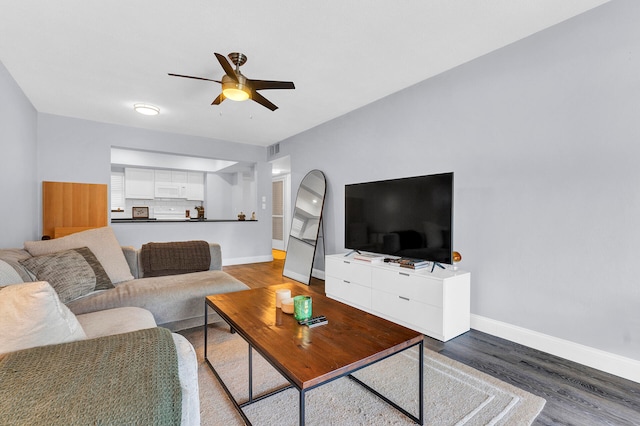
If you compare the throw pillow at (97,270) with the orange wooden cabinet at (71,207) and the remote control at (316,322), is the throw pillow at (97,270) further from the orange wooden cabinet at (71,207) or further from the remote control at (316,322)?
the orange wooden cabinet at (71,207)

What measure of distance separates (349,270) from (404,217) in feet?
2.92

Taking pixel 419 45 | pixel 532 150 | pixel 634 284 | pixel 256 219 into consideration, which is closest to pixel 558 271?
pixel 634 284

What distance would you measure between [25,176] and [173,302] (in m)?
2.92

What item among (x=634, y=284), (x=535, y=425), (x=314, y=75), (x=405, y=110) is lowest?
(x=535, y=425)

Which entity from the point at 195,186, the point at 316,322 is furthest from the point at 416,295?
the point at 195,186

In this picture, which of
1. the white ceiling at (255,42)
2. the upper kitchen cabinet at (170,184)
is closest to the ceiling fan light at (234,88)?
the white ceiling at (255,42)

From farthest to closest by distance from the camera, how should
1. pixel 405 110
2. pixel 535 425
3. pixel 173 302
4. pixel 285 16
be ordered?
pixel 405 110
pixel 173 302
pixel 285 16
pixel 535 425

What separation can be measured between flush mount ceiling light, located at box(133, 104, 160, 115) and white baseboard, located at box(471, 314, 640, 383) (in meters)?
4.47

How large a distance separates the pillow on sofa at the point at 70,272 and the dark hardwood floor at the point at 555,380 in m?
2.65

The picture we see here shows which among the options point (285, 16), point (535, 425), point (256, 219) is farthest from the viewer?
point (256, 219)

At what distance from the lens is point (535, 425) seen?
1.50 metres

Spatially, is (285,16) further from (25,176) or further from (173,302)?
(25,176)

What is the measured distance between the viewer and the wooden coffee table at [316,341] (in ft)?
3.85

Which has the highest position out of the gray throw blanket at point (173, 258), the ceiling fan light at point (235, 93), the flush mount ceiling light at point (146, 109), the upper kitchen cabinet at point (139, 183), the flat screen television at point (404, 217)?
the flush mount ceiling light at point (146, 109)
